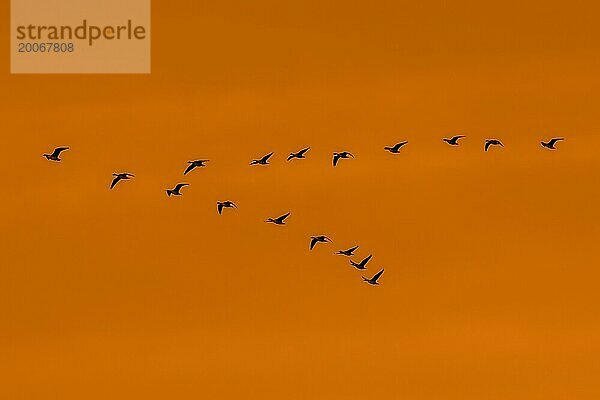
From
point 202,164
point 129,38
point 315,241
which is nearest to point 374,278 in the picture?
point 315,241

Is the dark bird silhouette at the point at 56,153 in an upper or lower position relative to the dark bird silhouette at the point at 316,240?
upper

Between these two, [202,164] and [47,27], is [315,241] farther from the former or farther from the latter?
[47,27]

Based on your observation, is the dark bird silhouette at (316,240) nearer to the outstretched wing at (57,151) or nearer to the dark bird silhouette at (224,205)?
the dark bird silhouette at (224,205)

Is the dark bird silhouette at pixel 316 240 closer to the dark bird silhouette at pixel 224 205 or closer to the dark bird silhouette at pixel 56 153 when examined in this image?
the dark bird silhouette at pixel 224 205

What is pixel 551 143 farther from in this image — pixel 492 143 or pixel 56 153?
pixel 56 153

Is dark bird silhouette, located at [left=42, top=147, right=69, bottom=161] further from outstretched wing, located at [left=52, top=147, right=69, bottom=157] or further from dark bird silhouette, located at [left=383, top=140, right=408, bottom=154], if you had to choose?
dark bird silhouette, located at [left=383, top=140, right=408, bottom=154]

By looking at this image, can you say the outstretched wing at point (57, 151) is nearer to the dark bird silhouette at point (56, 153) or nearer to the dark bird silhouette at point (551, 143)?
the dark bird silhouette at point (56, 153)

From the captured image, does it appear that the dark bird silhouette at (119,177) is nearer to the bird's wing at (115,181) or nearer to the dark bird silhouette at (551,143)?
the bird's wing at (115,181)

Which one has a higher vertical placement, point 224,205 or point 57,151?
point 57,151

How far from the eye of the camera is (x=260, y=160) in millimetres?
40031

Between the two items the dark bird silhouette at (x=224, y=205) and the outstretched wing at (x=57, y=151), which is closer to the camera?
the dark bird silhouette at (x=224, y=205)

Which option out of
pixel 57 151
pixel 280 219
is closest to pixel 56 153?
pixel 57 151

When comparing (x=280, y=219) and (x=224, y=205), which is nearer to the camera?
(x=224, y=205)

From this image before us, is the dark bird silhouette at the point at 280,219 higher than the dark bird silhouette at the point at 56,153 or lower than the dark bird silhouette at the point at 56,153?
lower
